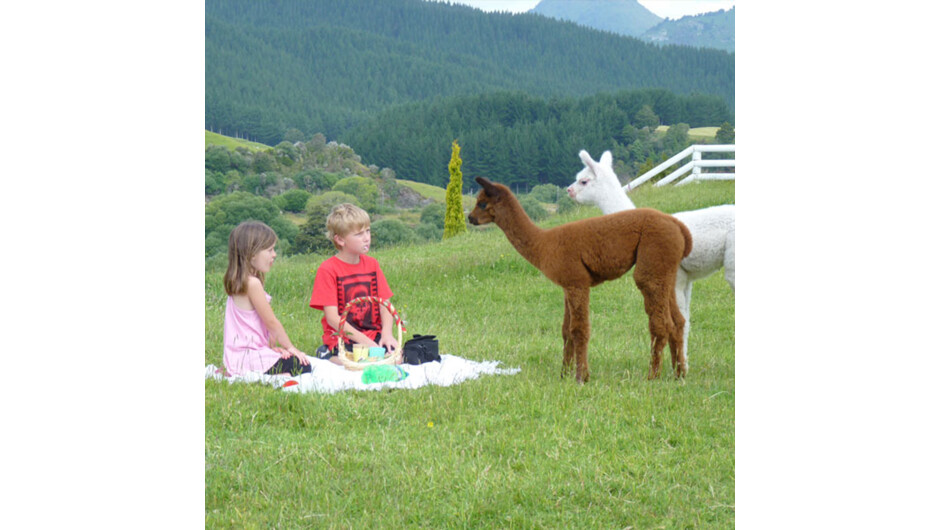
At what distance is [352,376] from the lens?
548 centimetres

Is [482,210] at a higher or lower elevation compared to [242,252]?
higher

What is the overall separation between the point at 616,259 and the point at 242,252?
2.75 m

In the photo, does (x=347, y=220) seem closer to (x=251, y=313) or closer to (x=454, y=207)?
(x=251, y=313)

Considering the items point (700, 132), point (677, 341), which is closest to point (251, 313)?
point (677, 341)

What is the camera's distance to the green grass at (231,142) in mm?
30422

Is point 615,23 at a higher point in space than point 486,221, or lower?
higher

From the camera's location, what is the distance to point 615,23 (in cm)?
1509

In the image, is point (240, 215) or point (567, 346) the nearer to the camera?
point (567, 346)

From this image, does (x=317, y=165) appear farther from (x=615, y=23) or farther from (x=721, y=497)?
(x=721, y=497)

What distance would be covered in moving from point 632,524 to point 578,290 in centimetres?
228

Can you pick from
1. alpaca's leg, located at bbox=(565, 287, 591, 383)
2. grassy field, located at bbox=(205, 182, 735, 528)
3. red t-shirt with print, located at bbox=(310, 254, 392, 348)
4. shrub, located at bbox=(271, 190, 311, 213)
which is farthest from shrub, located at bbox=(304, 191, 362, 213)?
alpaca's leg, located at bbox=(565, 287, 591, 383)

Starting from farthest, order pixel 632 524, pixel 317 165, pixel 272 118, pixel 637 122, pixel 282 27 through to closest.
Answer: pixel 282 27 < pixel 317 165 < pixel 272 118 < pixel 637 122 < pixel 632 524
